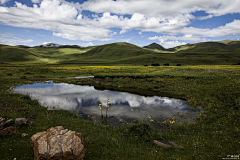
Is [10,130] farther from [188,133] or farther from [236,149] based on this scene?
[236,149]

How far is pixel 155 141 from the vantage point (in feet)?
33.0

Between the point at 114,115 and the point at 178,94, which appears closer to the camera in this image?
the point at 114,115

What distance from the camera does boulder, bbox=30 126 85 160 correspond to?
671cm

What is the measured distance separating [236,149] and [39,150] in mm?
11581

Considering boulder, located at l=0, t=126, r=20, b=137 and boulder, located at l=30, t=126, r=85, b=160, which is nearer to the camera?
boulder, located at l=30, t=126, r=85, b=160

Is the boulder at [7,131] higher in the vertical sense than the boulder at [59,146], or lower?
lower

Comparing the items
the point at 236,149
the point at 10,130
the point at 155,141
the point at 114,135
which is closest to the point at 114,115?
the point at 114,135

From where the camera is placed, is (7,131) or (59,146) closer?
(59,146)

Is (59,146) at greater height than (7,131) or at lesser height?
greater

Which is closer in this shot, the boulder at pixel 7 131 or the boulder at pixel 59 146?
the boulder at pixel 59 146

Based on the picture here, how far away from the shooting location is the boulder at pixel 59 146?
22.0ft

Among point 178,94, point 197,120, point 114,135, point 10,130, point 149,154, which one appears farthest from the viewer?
point 178,94

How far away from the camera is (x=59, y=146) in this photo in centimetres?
698

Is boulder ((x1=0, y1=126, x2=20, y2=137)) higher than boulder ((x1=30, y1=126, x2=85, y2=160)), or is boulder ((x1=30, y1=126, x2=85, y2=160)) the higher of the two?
boulder ((x1=30, y1=126, x2=85, y2=160))
